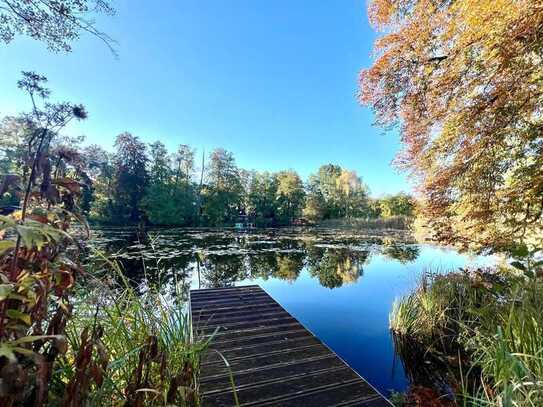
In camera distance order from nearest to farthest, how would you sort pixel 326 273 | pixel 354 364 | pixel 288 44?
1. pixel 354 364
2. pixel 326 273
3. pixel 288 44

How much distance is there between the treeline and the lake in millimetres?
14453

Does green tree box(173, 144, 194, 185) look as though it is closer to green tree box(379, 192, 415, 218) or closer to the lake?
the lake

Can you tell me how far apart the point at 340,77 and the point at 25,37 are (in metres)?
12.6

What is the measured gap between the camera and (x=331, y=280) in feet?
22.0

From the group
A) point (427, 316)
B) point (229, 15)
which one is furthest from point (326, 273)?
point (229, 15)

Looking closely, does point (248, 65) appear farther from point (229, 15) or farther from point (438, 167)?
point (438, 167)

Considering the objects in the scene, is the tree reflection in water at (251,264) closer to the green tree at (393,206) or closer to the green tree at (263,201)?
the green tree at (263,201)

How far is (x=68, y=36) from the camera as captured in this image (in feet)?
9.73

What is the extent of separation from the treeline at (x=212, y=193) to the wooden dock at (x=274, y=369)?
67.5 ft

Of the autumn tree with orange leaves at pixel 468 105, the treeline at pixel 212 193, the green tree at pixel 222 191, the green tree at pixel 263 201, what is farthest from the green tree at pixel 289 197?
the autumn tree with orange leaves at pixel 468 105

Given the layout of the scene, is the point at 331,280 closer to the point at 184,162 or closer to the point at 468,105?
the point at 468,105

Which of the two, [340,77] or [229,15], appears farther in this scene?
[340,77]

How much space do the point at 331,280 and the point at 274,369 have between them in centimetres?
481

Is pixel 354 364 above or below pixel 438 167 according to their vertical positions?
below
